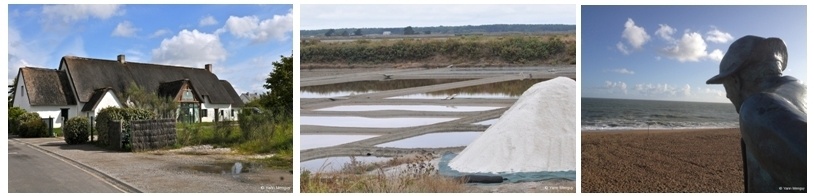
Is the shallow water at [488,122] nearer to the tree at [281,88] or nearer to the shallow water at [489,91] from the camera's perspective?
the shallow water at [489,91]

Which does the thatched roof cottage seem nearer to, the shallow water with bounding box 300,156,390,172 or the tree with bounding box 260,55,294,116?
the tree with bounding box 260,55,294,116

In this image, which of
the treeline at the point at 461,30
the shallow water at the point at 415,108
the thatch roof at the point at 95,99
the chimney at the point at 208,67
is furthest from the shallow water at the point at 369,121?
the thatch roof at the point at 95,99

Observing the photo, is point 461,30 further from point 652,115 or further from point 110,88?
point 110,88

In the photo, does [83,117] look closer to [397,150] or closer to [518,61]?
[397,150]

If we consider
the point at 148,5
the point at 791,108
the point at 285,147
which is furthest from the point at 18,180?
the point at 791,108

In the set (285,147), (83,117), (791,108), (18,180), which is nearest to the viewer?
(791,108)

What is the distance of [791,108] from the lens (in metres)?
8.35

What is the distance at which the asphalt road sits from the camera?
895cm

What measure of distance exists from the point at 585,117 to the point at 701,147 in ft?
5.70

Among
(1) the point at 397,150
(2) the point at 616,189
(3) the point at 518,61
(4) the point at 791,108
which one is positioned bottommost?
(2) the point at 616,189

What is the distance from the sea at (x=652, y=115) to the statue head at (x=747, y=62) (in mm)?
390

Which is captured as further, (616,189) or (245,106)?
(245,106)

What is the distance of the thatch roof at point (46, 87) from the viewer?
9414 millimetres

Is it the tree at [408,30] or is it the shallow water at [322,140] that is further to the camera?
the tree at [408,30]
